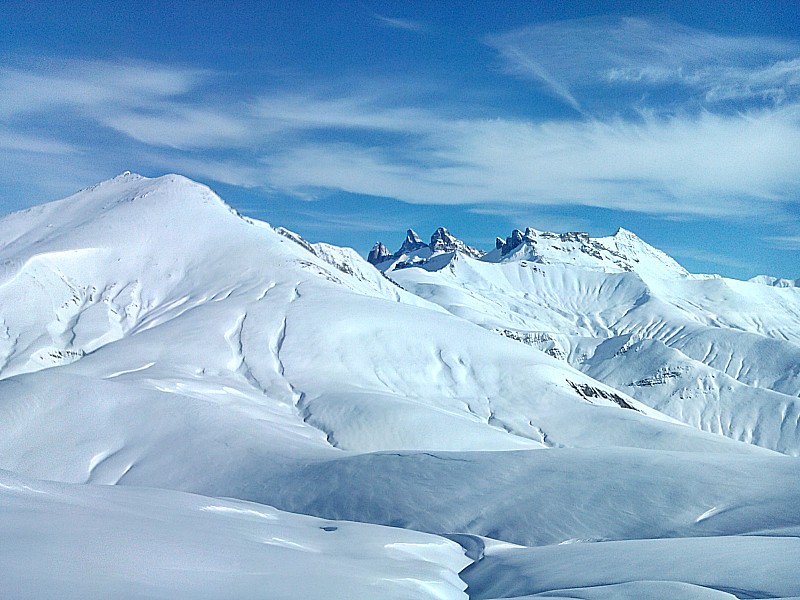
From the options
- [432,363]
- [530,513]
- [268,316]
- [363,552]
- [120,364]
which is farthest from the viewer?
[268,316]

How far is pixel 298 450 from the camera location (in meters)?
32.8

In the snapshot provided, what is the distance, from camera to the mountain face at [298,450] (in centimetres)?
1036

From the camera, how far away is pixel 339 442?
153 feet

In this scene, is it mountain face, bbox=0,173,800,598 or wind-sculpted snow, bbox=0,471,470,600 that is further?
mountain face, bbox=0,173,800,598

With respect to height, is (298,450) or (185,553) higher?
(298,450)

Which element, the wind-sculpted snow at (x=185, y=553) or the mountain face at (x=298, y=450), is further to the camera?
the mountain face at (x=298, y=450)

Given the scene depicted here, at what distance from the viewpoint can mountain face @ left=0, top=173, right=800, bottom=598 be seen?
10.4 meters

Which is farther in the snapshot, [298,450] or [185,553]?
[298,450]

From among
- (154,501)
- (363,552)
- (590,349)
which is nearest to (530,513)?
(363,552)

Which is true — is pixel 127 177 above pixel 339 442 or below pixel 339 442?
above

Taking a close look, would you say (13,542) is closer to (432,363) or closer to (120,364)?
(120,364)

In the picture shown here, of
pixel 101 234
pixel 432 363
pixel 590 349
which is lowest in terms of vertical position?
pixel 432 363

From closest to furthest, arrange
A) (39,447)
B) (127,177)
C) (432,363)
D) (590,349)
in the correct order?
(39,447) < (432,363) < (127,177) < (590,349)

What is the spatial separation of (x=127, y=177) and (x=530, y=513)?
125 m
